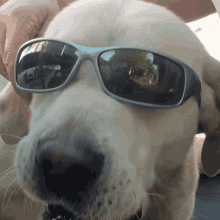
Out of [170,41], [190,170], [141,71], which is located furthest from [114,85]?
[190,170]

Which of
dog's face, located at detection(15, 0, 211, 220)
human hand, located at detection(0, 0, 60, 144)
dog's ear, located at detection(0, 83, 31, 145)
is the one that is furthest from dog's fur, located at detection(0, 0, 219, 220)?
dog's ear, located at detection(0, 83, 31, 145)

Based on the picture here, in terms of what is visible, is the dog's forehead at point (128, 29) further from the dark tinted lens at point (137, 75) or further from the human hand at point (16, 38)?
the human hand at point (16, 38)

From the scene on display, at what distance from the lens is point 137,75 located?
1.02m

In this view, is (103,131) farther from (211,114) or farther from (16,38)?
(16,38)

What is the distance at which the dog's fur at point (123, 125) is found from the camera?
34.6 inches

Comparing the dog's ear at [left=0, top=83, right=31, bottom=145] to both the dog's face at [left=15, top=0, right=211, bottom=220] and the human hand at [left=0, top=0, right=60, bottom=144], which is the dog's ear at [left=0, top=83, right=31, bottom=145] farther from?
the dog's face at [left=15, top=0, right=211, bottom=220]

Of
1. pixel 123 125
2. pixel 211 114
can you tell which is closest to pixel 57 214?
pixel 123 125

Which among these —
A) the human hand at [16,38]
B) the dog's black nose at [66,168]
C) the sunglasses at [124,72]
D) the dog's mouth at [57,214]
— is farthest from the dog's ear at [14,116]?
the dog's black nose at [66,168]

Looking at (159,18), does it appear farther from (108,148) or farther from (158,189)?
(158,189)

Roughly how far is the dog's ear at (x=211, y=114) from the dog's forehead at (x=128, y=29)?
0.13 metres

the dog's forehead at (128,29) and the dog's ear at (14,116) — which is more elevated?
the dog's forehead at (128,29)

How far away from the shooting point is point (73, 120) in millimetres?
864

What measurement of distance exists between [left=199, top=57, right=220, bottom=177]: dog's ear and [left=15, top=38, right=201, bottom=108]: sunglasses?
34 centimetres

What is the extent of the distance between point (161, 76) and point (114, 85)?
23 centimetres
